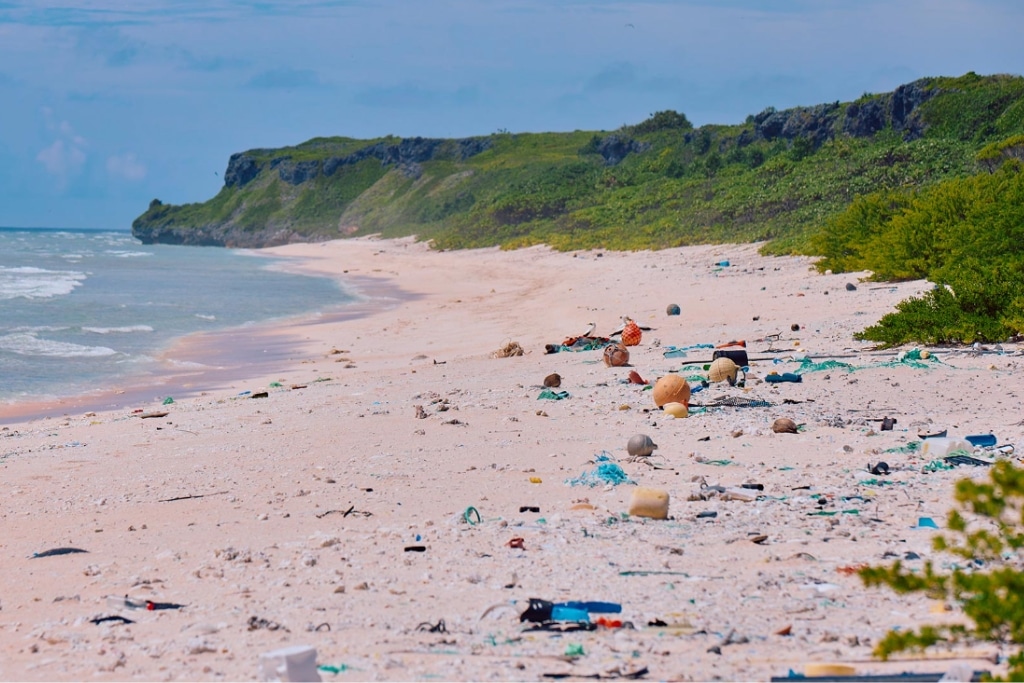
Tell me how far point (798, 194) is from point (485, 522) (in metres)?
32.7

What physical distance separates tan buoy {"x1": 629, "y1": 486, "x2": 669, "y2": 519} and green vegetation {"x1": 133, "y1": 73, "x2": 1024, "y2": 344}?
6.99 meters

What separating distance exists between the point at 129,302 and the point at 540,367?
19.7m

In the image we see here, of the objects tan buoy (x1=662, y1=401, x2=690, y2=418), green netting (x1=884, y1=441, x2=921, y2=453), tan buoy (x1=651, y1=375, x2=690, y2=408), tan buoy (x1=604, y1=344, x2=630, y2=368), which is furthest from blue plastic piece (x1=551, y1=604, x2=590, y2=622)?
tan buoy (x1=604, y1=344, x2=630, y2=368)

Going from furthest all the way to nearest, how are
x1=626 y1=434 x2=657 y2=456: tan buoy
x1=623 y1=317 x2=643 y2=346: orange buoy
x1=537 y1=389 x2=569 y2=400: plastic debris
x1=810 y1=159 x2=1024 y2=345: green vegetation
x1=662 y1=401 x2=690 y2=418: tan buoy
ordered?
x1=623 y1=317 x2=643 y2=346: orange buoy → x1=810 y1=159 x2=1024 y2=345: green vegetation → x1=537 y1=389 x2=569 y2=400: plastic debris → x1=662 y1=401 x2=690 y2=418: tan buoy → x1=626 y1=434 x2=657 y2=456: tan buoy

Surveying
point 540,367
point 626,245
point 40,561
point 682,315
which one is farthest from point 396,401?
point 626,245

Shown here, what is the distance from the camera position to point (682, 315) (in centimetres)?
1803

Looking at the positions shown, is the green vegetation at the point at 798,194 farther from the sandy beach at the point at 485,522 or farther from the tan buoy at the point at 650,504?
the tan buoy at the point at 650,504

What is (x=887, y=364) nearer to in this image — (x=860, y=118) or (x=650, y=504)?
(x=650, y=504)

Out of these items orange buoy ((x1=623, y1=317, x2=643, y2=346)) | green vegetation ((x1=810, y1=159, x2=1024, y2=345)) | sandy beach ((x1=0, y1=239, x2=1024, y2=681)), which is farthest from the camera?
orange buoy ((x1=623, y1=317, x2=643, y2=346))

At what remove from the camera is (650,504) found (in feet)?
18.4

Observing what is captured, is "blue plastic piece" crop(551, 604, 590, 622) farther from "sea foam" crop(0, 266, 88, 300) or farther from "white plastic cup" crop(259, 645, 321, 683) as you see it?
"sea foam" crop(0, 266, 88, 300)

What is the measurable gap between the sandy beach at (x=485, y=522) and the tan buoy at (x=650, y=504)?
0.19ft

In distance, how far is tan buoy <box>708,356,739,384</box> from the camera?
394 inches

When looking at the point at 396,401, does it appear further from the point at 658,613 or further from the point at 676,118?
the point at 676,118
